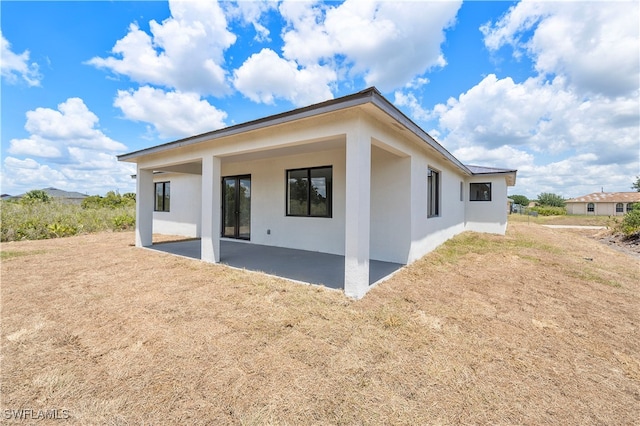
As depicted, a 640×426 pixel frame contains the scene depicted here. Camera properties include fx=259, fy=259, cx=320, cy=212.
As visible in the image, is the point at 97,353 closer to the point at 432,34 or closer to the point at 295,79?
the point at 432,34

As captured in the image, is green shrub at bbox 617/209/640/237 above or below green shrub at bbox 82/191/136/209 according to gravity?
below

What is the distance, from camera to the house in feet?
13.6

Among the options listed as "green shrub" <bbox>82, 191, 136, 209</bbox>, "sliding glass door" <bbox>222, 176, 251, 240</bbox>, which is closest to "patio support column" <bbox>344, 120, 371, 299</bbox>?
"sliding glass door" <bbox>222, 176, 251, 240</bbox>

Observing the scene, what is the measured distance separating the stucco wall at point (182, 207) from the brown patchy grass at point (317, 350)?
6013mm

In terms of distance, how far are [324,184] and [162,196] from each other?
9.33m

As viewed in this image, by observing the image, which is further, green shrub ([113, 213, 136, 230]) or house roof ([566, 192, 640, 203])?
house roof ([566, 192, 640, 203])

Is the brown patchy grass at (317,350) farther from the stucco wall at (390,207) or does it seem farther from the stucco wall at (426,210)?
the stucco wall at (426,210)

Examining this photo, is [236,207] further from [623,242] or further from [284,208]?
[623,242]

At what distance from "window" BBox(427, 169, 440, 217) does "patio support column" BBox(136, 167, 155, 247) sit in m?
9.19

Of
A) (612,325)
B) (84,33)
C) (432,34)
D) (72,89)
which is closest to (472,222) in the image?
(432,34)

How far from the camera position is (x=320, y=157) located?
7.50m

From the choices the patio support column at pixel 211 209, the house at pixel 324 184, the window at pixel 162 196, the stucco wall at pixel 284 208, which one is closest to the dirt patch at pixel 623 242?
the house at pixel 324 184

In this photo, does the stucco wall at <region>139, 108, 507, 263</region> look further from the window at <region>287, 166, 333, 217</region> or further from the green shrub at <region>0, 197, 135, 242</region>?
the green shrub at <region>0, 197, 135, 242</region>

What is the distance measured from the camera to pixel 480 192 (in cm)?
1324
